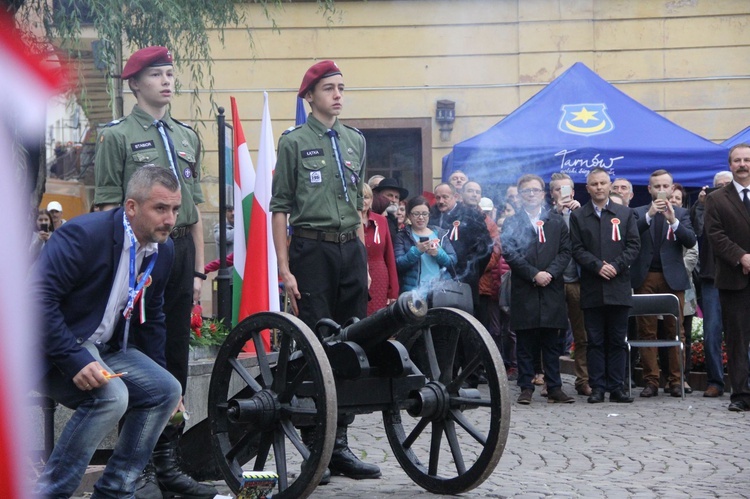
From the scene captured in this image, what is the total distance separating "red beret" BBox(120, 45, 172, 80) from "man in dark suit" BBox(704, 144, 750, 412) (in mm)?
5700

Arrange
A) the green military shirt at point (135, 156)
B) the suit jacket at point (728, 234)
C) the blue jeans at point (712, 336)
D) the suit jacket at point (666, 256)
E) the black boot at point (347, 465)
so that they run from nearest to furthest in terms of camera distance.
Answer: the green military shirt at point (135, 156) < the black boot at point (347, 465) < the suit jacket at point (728, 234) < the blue jeans at point (712, 336) < the suit jacket at point (666, 256)

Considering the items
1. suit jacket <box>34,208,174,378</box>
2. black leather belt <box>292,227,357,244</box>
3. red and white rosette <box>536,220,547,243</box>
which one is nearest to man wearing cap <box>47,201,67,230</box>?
red and white rosette <box>536,220,547,243</box>

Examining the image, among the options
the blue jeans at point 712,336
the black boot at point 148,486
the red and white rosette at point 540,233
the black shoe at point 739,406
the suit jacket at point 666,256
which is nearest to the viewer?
the black boot at point 148,486

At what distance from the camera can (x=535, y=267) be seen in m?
10.4

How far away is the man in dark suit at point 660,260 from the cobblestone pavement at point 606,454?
0.78 meters

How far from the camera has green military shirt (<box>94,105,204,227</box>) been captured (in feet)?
18.4

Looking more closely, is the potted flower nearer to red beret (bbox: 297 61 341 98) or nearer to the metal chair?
red beret (bbox: 297 61 341 98)

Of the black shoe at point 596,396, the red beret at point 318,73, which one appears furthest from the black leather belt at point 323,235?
the black shoe at point 596,396

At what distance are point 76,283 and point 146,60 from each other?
1.67 metres

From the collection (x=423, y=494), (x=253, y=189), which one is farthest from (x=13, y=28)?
(x=253, y=189)

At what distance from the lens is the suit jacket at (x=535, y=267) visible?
10.3 metres

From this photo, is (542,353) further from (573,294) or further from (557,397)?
(573,294)

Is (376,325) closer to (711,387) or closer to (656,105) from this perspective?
(711,387)

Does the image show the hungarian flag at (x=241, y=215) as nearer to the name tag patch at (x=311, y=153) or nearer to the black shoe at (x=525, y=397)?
the black shoe at (x=525, y=397)
